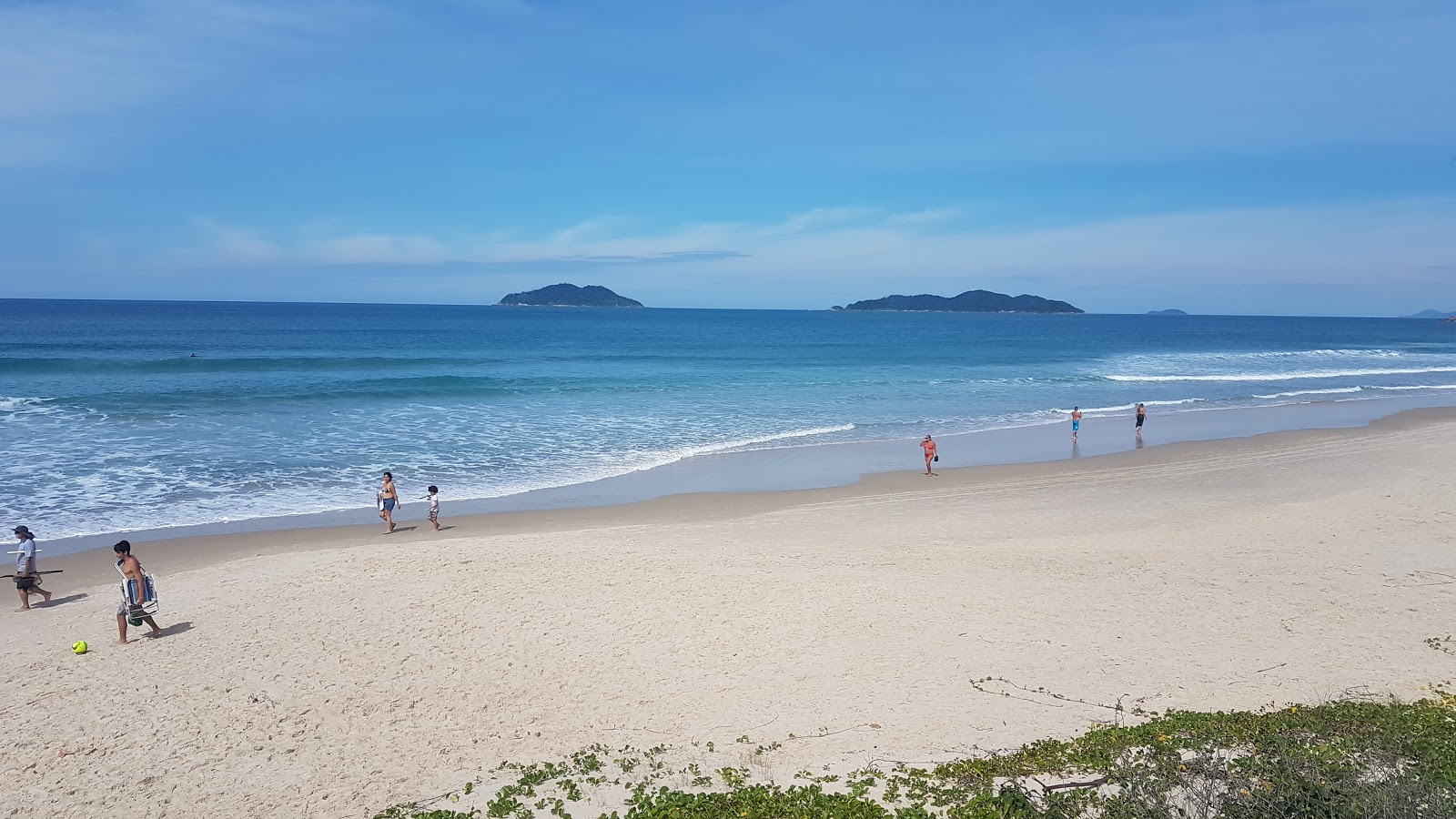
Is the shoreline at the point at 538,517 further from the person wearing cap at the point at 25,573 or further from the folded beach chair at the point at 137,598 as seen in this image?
the folded beach chair at the point at 137,598

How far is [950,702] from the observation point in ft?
28.7

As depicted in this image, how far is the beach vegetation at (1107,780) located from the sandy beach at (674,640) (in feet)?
1.39

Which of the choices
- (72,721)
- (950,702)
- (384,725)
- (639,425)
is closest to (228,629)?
(72,721)

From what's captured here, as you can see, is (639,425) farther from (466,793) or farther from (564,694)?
(466,793)

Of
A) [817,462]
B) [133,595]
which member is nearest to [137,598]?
[133,595]

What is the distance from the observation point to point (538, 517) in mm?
17188

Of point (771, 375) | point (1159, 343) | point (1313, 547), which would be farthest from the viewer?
point (1159, 343)

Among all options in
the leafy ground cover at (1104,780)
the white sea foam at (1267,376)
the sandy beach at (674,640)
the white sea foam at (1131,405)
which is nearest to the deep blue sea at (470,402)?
the white sea foam at (1131,405)

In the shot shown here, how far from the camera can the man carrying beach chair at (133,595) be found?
405 inches

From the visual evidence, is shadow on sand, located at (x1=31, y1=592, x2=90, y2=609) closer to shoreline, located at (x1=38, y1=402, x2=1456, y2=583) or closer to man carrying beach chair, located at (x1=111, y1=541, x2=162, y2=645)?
shoreline, located at (x1=38, y1=402, x2=1456, y2=583)

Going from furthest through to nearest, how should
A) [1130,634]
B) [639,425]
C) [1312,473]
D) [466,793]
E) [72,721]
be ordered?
[639,425] < [1312,473] < [1130,634] < [72,721] < [466,793]

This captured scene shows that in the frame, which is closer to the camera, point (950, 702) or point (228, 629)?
point (950, 702)

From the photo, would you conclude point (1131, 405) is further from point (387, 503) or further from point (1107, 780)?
point (1107, 780)

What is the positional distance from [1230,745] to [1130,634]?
10.5ft
